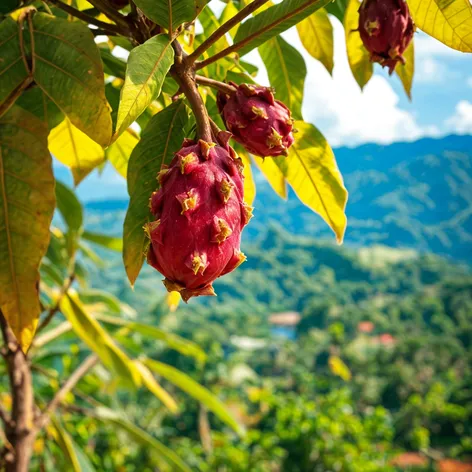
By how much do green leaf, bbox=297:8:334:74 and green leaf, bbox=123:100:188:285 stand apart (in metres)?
0.23

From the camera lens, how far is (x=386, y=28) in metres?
0.45

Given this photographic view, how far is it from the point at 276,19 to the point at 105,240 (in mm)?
901

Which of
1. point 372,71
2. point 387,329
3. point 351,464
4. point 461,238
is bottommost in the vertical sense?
point 351,464

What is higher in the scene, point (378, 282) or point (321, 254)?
point (321, 254)

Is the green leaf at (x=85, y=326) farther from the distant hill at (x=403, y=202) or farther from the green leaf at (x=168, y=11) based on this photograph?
the distant hill at (x=403, y=202)

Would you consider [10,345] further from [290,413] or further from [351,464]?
[290,413]

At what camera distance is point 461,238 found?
43.5 meters

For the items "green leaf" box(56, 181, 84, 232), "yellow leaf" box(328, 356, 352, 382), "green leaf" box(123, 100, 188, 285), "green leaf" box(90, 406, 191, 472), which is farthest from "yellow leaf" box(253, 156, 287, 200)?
"yellow leaf" box(328, 356, 352, 382)

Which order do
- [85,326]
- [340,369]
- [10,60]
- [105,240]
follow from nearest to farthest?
[10,60]
[85,326]
[105,240]
[340,369]

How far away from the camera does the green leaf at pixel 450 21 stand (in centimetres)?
38

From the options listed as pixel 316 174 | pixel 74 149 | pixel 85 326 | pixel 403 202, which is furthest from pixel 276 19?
pixel 403 202

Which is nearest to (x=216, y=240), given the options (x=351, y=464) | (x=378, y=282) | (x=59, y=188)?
(x=59, y=188)

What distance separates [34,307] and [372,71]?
377 mm

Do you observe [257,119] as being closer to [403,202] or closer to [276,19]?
[276,19]
